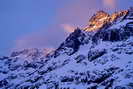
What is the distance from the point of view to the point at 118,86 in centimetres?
19025

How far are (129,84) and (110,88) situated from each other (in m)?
10.4

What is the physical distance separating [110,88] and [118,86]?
17.0 feet

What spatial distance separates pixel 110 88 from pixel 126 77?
12615 millimetres

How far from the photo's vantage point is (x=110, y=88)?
194 metres

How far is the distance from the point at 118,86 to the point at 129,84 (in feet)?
19.0

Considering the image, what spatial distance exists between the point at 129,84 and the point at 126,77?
408 inches

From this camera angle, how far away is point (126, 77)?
199875mm

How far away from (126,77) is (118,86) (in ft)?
38.9
